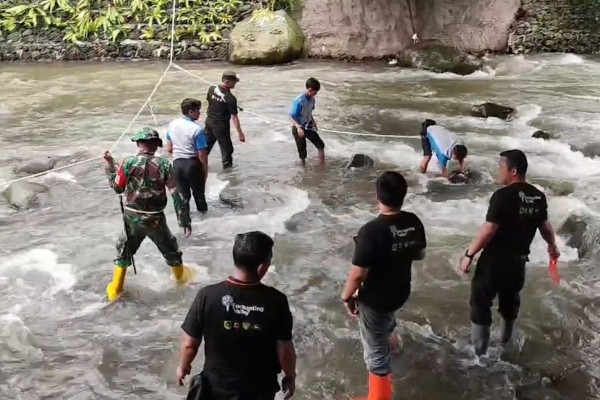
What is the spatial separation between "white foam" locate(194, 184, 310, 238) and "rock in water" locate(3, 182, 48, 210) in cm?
279

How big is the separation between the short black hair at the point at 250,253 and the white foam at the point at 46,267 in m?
4.36

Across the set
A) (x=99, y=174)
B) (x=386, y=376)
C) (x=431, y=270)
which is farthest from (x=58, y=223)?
(x=386, y=376)

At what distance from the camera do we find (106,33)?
2219 cm

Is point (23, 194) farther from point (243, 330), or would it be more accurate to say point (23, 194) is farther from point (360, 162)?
point (243, 330)

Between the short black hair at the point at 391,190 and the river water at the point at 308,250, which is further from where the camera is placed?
the river water at the point at 308,250

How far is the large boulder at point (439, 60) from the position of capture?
1917 cm

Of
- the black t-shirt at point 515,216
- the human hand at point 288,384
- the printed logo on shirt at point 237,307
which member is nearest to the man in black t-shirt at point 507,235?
the black t-shirt at point 515,216

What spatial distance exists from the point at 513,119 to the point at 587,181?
3.86 metres

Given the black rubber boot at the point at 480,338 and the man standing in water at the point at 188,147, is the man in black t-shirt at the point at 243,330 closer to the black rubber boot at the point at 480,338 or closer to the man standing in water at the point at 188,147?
the black rubber boot at the point at 480,338

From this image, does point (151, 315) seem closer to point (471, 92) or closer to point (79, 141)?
point (79, 141)

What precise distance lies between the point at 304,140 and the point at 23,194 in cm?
450

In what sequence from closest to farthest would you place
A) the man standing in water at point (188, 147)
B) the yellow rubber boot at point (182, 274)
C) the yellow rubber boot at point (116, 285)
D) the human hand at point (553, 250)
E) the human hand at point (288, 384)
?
the human hand at point (288, 384) < the human hand at point (553, 250) < the yellow rubber boot at point (116, 285) < the yellow rubber boot at point (182, 274) < the man standing in water at point (188, 147)

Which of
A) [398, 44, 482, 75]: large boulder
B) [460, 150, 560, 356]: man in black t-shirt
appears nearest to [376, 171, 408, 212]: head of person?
[460, 150, 560, 356]: man in black t-shirt

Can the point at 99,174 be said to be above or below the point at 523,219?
below
